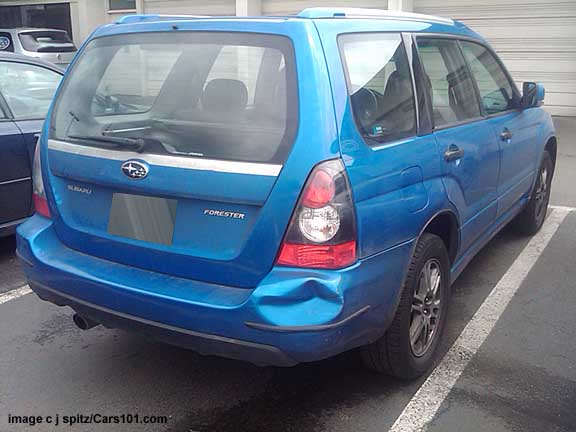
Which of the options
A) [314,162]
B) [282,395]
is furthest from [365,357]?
[314,162]

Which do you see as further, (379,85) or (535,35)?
(535,35)

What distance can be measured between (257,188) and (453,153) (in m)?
1.32

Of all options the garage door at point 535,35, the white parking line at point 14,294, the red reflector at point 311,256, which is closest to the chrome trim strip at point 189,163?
the red reflector at point 311,256

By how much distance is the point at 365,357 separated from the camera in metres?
3.10

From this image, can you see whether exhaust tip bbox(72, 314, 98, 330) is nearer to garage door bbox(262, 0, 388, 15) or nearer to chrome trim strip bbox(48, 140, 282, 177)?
chrome trim strip bbox(48, 140, 282, 177)

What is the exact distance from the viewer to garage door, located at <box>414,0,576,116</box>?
1184cm

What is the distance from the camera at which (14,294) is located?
4375 millimetres

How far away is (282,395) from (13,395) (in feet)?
4.24

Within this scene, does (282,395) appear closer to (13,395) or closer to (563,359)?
(13,395)

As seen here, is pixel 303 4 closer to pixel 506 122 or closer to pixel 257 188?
pixel 506 122

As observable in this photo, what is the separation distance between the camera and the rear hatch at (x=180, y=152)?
8.29ft

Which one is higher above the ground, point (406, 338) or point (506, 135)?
point (506, 135)

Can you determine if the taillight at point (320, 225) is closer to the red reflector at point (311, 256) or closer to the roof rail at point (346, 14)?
the red reflector at point (311, 256)

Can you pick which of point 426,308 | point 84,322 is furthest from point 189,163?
point 426,308
